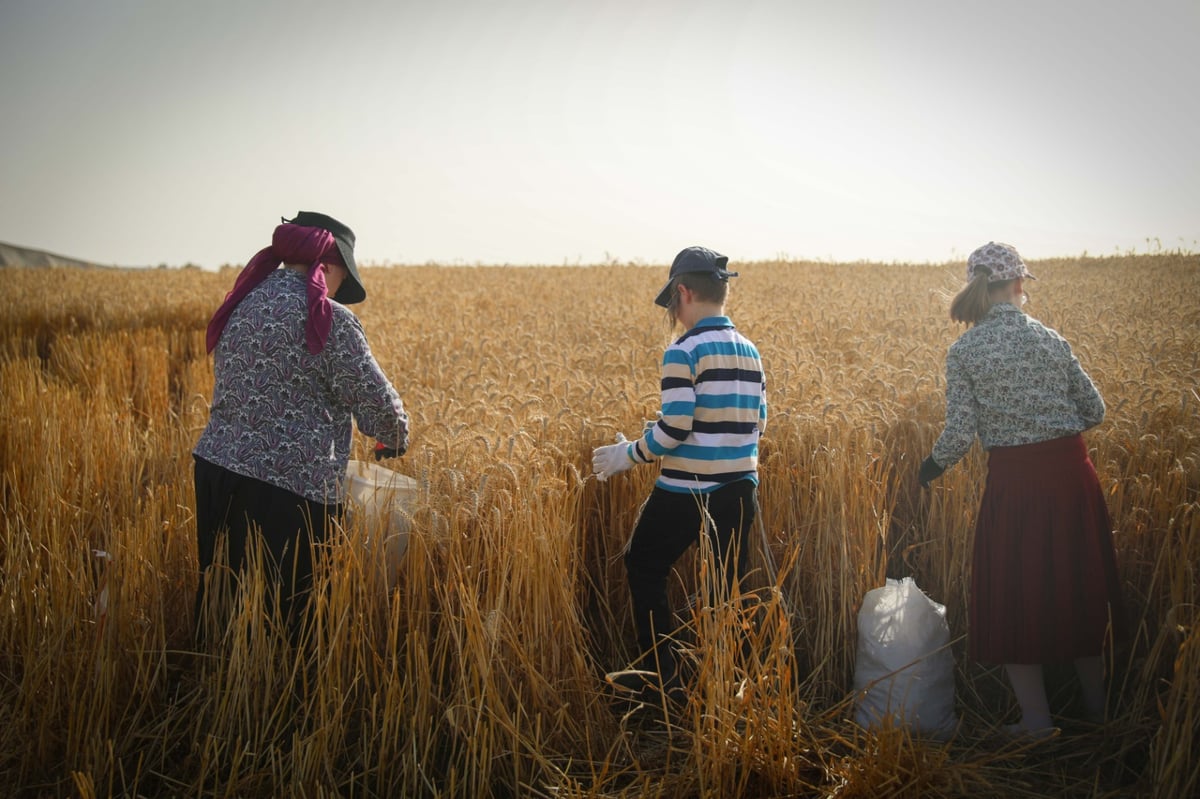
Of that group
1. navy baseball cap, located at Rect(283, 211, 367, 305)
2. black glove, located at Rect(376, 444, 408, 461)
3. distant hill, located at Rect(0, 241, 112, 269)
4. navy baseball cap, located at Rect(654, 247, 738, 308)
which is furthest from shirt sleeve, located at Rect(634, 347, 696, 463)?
distant hill, located at Rect(0, 241, 112, 269)

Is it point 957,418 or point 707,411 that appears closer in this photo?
point 707,411

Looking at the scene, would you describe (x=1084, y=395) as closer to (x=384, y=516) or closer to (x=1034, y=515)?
(x=1034, y=515)

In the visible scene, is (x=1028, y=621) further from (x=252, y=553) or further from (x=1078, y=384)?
(x=252, y=553)

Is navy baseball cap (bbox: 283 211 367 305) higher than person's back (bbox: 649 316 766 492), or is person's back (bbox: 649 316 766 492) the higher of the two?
navy baseball cap (bbox: 283 211 367 305)

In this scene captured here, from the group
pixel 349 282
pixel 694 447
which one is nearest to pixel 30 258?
pixel 349 282

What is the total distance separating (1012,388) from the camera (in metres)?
2.47

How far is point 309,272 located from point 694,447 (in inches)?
53.4

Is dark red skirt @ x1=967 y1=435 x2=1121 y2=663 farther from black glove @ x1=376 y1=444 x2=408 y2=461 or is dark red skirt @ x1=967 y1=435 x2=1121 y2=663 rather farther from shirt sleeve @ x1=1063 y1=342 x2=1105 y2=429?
black glove @ x1=376 y1=444 x2=408 y2=461

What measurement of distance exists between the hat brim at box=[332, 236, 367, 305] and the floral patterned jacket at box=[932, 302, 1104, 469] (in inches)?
80.4

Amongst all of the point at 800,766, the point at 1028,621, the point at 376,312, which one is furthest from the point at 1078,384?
the point at 376,312

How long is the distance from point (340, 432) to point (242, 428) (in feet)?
0.97

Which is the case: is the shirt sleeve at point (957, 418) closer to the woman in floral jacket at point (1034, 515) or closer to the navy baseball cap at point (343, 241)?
the woman in floral jacket at point (1034, 515)

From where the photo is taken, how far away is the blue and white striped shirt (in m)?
2.43

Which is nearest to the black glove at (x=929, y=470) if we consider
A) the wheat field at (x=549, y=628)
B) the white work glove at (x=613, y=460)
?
the wheat field at (x=549, y=628)
